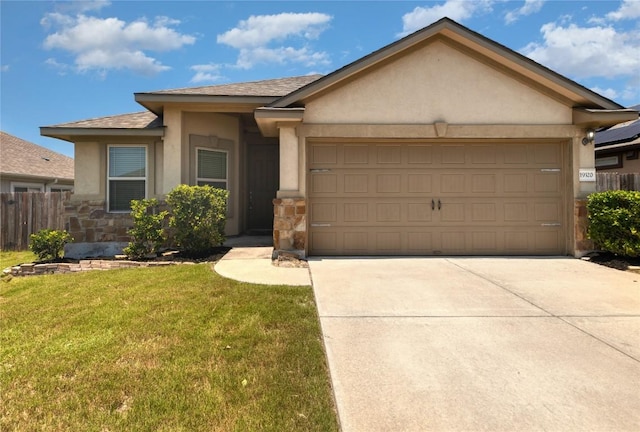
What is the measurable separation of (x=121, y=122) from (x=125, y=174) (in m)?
1.37

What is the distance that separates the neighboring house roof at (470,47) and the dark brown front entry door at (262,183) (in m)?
3.79

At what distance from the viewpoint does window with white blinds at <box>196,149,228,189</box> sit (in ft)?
30.7

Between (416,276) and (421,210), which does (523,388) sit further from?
(421,210)

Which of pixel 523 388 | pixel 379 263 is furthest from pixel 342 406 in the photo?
pixel 379 263

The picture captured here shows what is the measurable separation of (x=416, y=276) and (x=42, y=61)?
18951mm

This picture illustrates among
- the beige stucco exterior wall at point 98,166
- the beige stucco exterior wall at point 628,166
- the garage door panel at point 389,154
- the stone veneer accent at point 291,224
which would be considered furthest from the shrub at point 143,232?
the beige stucco exterior wall at point 628,166

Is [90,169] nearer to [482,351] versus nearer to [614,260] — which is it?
[482,351]

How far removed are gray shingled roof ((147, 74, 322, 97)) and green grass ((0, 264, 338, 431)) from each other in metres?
5.27

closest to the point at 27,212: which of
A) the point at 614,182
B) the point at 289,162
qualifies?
the point at 289,162

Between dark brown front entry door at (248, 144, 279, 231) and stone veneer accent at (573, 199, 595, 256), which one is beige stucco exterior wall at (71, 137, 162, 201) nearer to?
dark brown front entry door at (248, 144, 279, 231)

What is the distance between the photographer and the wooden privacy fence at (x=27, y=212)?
10.3 metres

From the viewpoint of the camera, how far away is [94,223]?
29.1ft

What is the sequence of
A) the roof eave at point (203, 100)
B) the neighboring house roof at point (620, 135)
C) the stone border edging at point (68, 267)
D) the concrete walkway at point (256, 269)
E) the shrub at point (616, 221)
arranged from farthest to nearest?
1. the neighboring house roof at point (620, 135)
2. the roof eave at point (203, 100)
3. the stone border edging at point (68, 267)
4. the shrub at point (616, 221)
5. the concrete walkway at point (256, 269)

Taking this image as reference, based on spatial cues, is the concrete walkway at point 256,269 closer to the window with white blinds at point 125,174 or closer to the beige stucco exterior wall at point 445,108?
the beige stucco exterior wall at point 445,108
